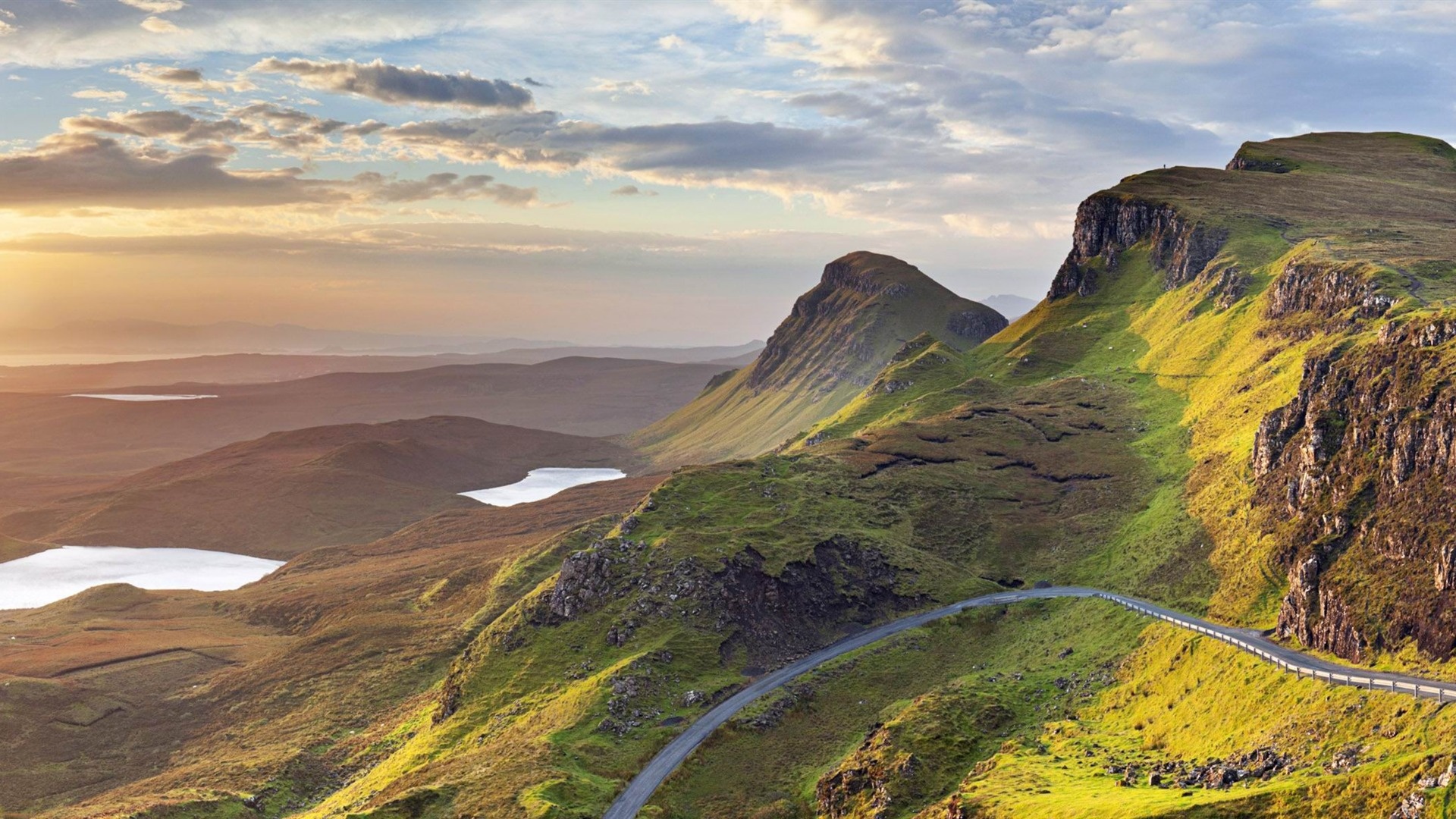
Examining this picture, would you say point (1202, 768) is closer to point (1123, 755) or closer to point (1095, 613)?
point (1123, 755)

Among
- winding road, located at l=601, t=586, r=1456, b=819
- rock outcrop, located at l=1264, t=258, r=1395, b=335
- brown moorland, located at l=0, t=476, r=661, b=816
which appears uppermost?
rock outcrop, located at l=1264, t=258, r=1395, b=335

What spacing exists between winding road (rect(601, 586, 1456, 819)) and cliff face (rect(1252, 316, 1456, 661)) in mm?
4927

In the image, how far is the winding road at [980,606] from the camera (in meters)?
69.2

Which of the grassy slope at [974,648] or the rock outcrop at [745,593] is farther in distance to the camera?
the rock outcrop at [745,593]

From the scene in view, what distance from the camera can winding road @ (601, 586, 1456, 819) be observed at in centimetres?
6919

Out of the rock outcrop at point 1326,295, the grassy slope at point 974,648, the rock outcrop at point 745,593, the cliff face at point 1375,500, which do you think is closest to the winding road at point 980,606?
the grassy slope at point 974,648

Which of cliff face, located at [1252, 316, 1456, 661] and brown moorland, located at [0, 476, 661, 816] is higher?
cliff face, located at [1252, 316, 1456, 661]

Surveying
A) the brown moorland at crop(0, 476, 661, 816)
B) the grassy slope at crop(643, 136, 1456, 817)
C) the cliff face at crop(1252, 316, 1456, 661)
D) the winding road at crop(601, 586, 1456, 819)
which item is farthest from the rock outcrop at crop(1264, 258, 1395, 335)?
the brown moorland at crop(0, 476, 661, 816)

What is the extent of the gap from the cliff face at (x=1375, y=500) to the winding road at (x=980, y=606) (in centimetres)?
493

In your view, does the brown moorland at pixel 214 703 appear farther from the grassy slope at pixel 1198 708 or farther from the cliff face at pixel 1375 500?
the cliff face at pixel 1375 500

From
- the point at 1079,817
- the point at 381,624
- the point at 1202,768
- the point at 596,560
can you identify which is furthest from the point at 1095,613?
the point at 381,624

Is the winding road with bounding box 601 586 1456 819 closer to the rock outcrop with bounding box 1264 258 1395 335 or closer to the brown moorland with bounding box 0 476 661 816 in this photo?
the brown moorland with bounding box 0 476 661 816

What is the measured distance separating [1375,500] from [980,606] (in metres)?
48.0

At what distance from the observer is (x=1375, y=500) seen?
3580 inches
